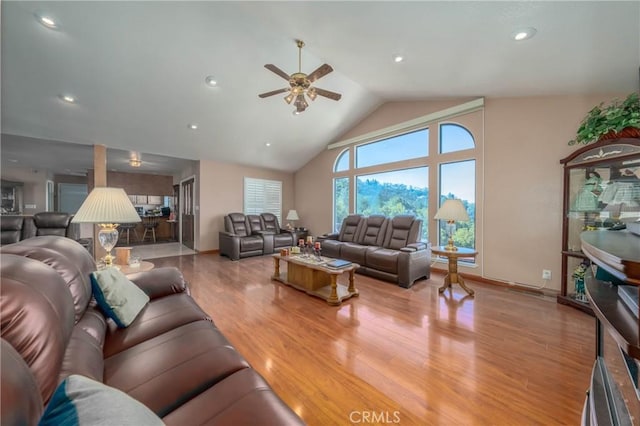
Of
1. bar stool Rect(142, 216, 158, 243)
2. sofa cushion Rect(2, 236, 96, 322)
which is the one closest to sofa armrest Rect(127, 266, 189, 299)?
sofa cushion Rect(2, 236, 96, 322)

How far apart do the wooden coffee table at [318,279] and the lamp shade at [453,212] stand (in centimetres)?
140

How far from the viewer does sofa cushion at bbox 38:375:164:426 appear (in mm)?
487

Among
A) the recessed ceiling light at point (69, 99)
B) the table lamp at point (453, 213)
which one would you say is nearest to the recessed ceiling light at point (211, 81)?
the recessed ceiling light at point (69, 99)

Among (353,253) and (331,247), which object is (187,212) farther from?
(353,253)

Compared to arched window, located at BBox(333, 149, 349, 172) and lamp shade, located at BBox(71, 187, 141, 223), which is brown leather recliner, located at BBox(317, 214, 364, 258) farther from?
lamp shade, located at BBox(71, 187, 141, 223)

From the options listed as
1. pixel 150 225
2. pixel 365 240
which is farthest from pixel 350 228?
pixel 150 225

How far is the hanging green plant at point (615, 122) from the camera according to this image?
7.41 ft

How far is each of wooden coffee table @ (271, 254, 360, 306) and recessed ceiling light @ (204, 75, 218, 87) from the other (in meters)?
2.93

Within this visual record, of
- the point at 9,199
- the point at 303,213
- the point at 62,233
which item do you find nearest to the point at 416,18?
the point at 303,213

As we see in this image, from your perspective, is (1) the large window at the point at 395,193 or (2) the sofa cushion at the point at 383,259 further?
(1) the large window at the point at 395,193

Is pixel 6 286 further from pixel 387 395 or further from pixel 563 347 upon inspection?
pixel 563 347

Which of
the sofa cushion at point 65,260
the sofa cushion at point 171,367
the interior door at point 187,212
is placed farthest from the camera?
the interior door at point 187,212

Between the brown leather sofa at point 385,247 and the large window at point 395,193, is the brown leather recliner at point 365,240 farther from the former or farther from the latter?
the large window at point 395,193

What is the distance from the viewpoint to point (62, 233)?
4508 millimetres
